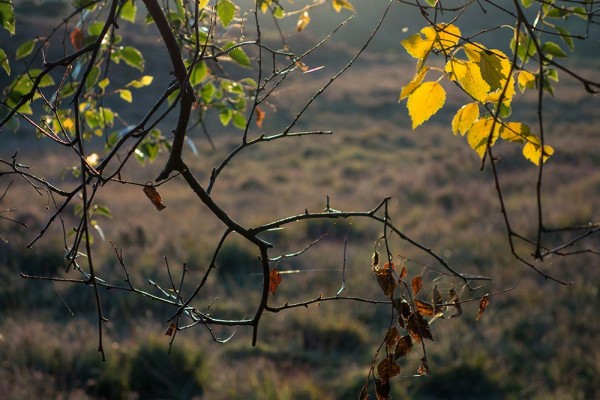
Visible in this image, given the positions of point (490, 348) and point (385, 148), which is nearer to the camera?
point (490, 348)

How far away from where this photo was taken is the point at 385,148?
55.8 ft

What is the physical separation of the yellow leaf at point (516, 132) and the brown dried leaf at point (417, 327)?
Answer: 1.13 ft

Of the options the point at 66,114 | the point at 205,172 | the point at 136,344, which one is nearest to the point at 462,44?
the point at 66,114

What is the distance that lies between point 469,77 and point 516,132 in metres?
0.12

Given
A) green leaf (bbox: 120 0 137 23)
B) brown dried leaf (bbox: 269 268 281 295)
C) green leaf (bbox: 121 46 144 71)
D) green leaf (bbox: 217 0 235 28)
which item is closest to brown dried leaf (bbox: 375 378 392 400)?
brown dried leaf (bbox: 269 268 281 295)

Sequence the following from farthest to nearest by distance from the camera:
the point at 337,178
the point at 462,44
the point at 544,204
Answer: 1. the point at 337,178
2. the point at 544,204
3. the point at 462,44

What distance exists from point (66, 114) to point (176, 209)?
8566 mm

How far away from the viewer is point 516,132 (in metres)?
1.03

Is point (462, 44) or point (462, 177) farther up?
point (462, 177)

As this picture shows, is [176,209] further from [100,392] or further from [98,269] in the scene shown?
[100,392]

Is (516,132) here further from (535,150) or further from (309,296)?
(309,296)

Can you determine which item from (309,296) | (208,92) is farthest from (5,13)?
(309,296)

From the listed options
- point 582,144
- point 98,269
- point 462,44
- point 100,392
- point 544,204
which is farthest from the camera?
point 582,144

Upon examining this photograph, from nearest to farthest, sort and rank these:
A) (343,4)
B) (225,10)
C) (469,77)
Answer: (469,77) → (225,10) → (343,4)
